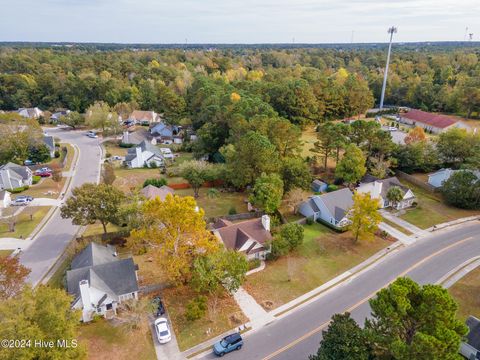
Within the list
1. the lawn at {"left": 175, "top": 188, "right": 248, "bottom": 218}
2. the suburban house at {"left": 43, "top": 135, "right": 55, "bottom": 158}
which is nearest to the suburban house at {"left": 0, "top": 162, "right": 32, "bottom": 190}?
the suburban house at {"left": 43, "top": 135, "right": 55, "bottom": 158}

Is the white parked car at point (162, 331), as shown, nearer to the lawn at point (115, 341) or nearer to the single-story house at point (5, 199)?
the lawn at point (115, 341)

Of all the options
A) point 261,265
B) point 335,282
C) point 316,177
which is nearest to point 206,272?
point 261,265

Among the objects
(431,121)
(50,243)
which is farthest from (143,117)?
(431,121)

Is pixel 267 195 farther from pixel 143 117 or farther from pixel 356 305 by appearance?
pixel 143 117

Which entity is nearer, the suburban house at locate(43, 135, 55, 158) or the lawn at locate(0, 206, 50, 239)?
the lawn at locate(0, 206, 50, 239)

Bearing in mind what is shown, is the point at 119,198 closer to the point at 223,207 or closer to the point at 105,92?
the point at 223,207

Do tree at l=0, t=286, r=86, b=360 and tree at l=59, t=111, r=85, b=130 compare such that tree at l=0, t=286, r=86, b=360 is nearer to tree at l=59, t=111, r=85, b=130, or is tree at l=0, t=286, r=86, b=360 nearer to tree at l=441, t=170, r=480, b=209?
tree at l=441, t=170, r=480, b=209
